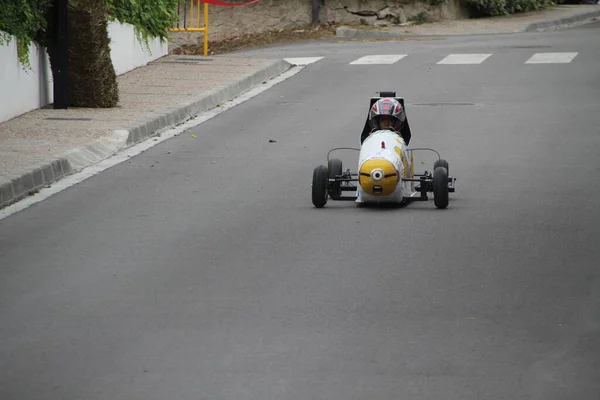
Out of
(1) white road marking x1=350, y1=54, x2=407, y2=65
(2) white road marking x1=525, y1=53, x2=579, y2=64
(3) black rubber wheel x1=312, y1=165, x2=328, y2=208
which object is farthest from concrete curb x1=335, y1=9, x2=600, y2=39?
(3) black rubber wheel x1=312, y1=165, x2=328, y2=208

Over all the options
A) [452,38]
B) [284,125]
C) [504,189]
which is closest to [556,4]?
[452,38]

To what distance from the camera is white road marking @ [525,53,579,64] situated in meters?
24.3

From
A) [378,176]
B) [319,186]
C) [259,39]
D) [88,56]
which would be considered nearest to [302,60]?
[259,39]

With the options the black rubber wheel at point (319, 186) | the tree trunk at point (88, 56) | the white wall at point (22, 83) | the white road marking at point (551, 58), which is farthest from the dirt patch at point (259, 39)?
the black rubber wheel at point (319, 186)

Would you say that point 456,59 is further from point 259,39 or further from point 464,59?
point 259,39

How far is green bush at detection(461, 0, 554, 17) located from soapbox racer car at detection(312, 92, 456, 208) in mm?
23988

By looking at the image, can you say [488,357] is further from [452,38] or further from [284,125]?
[452,38]

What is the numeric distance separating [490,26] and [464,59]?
27.0 feet

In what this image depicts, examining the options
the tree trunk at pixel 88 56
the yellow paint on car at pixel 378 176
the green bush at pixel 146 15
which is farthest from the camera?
the green bush at pixel 146 15

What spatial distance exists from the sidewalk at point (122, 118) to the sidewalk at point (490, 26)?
6.15 m

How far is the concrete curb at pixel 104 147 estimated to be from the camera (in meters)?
12.0

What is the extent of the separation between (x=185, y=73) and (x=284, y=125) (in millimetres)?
5926

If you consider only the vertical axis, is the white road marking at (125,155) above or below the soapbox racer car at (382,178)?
below

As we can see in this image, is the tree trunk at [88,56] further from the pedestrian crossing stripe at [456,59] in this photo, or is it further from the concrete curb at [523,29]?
the concrete curb at [523,29]
